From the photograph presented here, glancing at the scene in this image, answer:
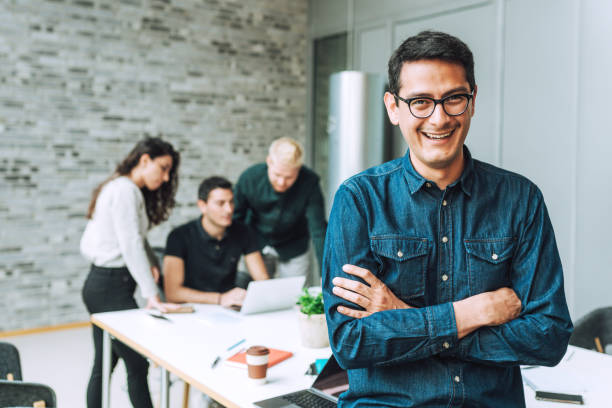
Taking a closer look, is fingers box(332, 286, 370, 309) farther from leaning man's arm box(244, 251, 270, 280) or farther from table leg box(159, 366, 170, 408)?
leaning man's arm box(244, 251, 270, 280)

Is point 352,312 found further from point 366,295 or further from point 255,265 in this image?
point 255,265

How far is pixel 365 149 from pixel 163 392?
3527 millimetres

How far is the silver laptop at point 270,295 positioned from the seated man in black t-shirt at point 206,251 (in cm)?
32

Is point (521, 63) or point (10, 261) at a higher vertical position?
point (521, 63)

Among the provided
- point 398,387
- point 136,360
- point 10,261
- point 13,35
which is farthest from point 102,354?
point 13,35

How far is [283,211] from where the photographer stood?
3.82 metres

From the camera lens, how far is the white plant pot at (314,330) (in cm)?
217

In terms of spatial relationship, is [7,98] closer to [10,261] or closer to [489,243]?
[10,261]

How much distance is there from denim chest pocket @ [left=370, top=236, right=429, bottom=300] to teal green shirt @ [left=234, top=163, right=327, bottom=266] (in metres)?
2.44

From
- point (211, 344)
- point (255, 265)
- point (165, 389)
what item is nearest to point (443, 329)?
point (211, 344)

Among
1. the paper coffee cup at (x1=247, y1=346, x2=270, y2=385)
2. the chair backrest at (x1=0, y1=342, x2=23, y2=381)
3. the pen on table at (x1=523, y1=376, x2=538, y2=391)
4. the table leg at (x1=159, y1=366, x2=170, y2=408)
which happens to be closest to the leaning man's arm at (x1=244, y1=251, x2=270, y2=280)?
the table leg at (x1=159, y1=366, x2=170, y2=408)

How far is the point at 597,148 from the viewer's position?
154 inches

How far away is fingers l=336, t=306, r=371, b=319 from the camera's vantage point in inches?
48.9

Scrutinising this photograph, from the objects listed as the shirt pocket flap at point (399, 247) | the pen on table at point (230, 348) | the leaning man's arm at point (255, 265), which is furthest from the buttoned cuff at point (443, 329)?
the leaning man's arm at point (255, 265)
